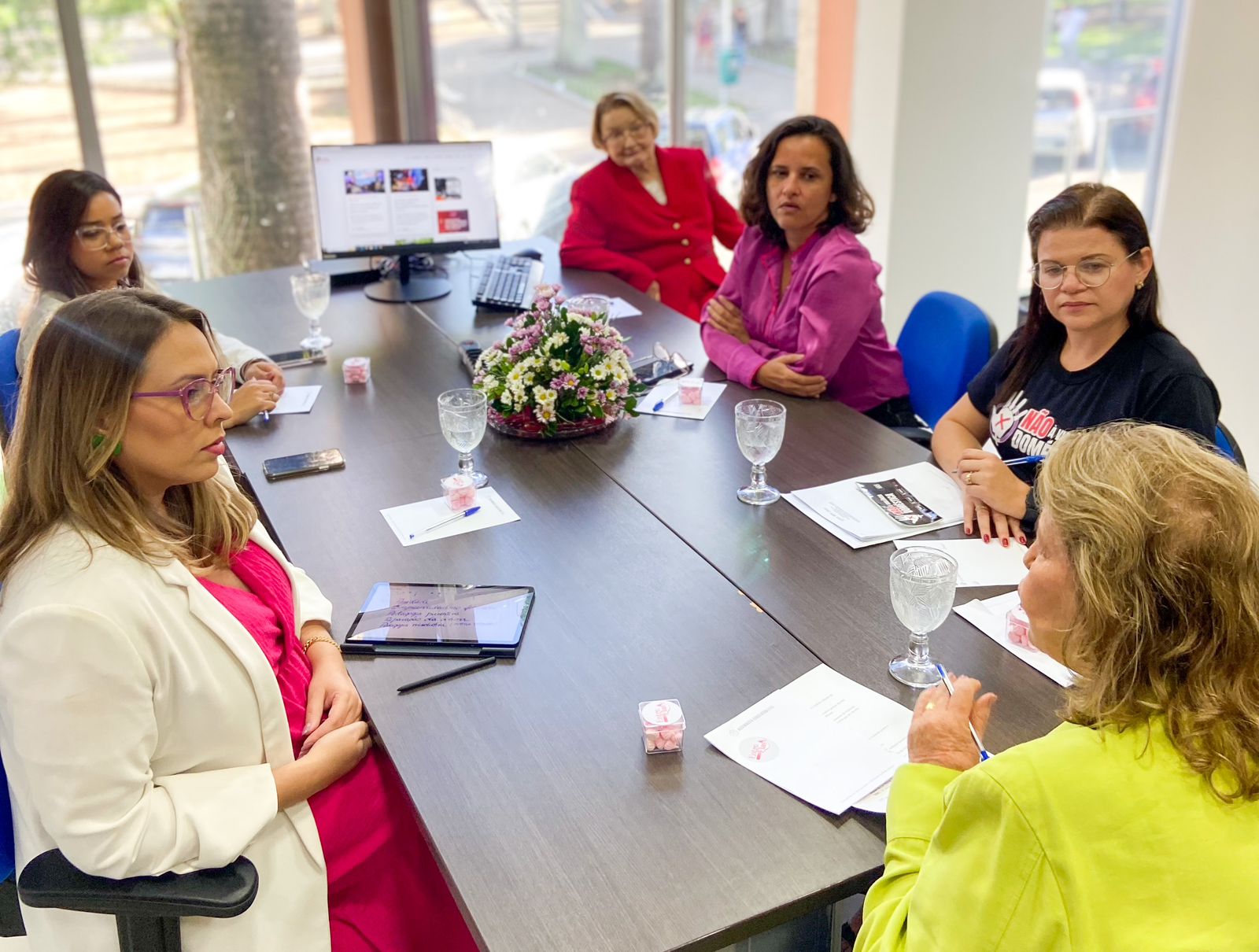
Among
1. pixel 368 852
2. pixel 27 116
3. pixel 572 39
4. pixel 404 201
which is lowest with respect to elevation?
pixel 368 852

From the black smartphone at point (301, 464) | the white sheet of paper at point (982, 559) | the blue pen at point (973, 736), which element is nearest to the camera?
the blue pen at point (973, 736)

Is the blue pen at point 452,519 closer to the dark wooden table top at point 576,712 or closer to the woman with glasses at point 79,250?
the dark wooden table top at point 576,712

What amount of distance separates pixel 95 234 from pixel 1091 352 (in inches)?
91.2

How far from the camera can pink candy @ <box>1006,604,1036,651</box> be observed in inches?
66.1

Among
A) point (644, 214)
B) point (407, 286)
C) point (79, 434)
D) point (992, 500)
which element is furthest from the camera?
point (644, 214)

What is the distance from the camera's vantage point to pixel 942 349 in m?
2.86

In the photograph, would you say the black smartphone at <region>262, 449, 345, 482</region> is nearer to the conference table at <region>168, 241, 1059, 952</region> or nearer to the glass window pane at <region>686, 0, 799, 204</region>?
the conference table at <region>168, 241, 1059, 952</region>

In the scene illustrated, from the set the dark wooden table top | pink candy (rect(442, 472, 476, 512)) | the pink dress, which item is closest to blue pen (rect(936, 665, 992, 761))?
the dark wooden table top

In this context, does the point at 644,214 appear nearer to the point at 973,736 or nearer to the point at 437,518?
the point at 437,518

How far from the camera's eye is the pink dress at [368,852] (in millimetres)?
1594

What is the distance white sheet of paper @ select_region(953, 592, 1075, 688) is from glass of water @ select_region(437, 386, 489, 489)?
994 millimetres

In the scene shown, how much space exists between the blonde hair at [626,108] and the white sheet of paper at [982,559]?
7.68ft

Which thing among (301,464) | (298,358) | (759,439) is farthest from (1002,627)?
(298,358)

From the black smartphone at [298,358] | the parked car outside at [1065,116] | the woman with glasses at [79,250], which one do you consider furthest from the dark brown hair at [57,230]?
the parked car outside at [1065,116]
